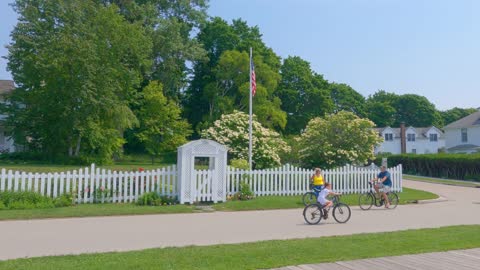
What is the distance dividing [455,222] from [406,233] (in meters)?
3.52

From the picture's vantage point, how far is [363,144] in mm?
23516

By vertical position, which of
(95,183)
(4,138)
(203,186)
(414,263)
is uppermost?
(4,138)

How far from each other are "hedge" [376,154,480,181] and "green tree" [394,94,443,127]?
50.7m

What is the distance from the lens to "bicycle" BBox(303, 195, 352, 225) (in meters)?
12.2

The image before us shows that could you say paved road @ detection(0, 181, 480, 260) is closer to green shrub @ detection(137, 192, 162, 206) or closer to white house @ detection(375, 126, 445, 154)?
green shrub @ detection(137, 192, 162, 206)

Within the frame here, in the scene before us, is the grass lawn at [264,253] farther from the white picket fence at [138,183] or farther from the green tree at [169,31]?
the green tree at [169,31]

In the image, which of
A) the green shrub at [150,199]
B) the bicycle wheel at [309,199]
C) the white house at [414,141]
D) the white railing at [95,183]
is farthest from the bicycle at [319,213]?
the white house at [414,141]

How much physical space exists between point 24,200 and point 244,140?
14.4 m

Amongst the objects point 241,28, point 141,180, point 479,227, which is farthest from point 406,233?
point 241,28

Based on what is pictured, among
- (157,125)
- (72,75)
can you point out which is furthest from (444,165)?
(72,75)

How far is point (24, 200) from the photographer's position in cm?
1427

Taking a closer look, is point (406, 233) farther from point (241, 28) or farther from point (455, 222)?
point (241, 28)

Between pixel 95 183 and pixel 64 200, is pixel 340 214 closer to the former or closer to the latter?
pixel 95 183

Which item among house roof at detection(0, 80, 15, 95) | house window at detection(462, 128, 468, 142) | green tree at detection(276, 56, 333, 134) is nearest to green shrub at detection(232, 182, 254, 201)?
house roof at detection(0, 80, 15, 95)
